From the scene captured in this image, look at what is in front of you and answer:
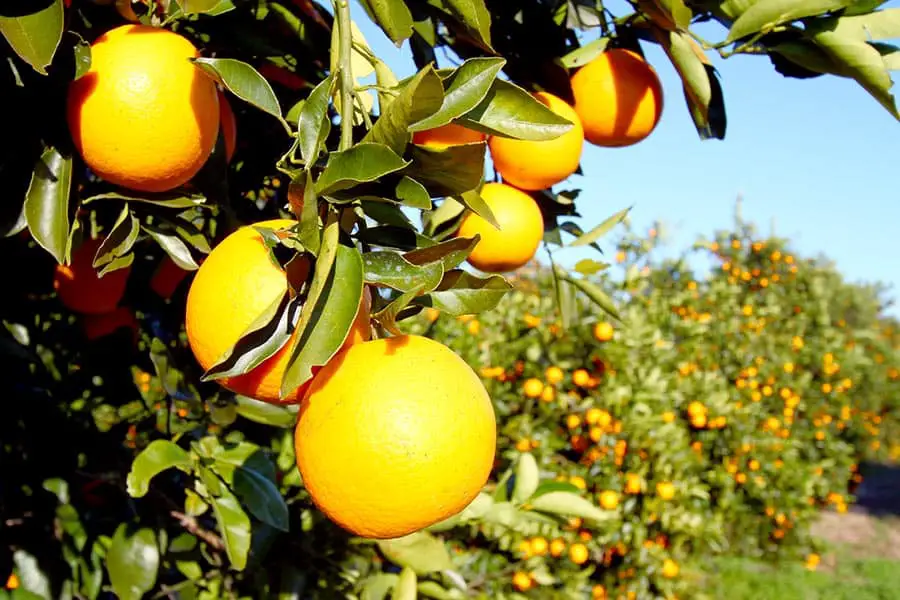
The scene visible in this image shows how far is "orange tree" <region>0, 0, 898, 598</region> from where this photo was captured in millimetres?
556

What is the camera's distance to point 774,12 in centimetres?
85

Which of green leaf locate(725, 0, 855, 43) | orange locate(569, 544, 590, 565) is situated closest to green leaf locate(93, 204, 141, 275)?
green leaf locate(725, 0, 855, 43)

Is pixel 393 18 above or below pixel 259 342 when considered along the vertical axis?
above

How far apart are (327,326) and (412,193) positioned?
0.42ft

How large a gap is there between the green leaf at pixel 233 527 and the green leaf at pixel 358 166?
0.56 meters

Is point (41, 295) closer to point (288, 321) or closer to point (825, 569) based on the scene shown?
point (288, 321)

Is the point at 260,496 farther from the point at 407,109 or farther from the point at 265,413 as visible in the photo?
the point at 407,109

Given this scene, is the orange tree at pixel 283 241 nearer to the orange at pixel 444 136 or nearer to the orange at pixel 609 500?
the orange at pixel 444 136

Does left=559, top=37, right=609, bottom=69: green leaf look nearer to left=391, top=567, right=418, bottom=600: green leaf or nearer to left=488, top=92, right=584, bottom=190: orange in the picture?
left=488, top=92, right=584, bottom=190: orange

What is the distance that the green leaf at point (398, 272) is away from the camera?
57cm

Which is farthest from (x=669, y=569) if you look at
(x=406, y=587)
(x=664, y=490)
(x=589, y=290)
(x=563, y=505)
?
(x=589, y=290)

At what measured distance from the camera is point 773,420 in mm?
4797

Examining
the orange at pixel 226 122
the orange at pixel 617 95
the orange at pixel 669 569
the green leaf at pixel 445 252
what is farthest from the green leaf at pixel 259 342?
the orange at pixel 669 569

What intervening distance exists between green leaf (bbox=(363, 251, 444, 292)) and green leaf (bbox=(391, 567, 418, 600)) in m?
0.74
